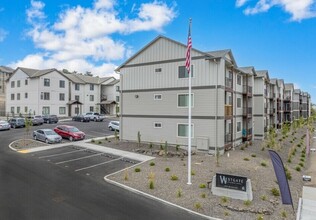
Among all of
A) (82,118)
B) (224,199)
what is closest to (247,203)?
(224,199)

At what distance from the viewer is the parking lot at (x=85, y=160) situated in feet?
57.7

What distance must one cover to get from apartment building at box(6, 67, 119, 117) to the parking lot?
3303 cm

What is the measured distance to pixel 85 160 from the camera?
20.6m

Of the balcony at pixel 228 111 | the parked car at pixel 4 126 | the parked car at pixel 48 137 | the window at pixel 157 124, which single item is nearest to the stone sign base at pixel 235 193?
the balcony at pixel 228 111

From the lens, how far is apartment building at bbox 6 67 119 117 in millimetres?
53406

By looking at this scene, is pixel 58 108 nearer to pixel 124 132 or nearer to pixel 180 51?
pixel 124 132

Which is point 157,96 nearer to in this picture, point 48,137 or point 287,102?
point 48,137

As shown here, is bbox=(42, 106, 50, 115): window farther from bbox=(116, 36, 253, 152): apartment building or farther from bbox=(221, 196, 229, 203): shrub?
bbox=(221, 196, 229, 203): shrub

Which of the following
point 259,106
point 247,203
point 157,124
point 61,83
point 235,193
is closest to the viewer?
point 247,203

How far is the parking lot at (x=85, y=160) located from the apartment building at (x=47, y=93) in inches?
1300

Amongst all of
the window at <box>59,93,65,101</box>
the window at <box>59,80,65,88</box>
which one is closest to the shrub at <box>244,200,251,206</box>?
the window at <box>59,93,65,101</box>

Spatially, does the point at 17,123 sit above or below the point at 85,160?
above

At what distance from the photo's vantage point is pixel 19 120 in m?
40.8

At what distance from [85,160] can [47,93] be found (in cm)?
3963
